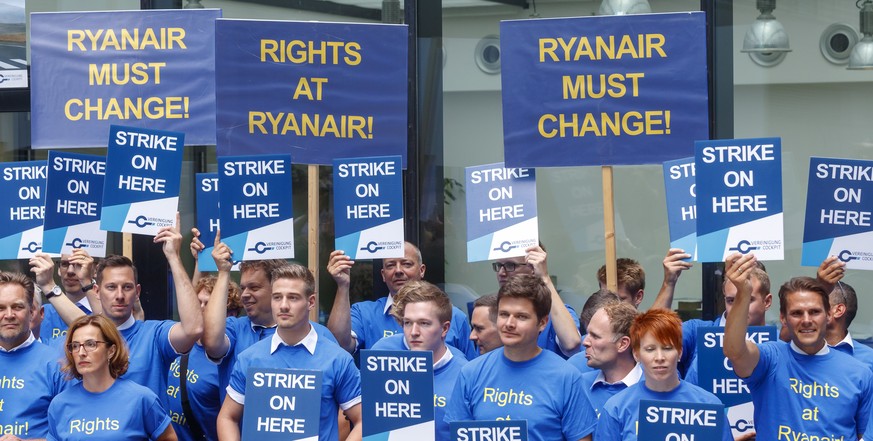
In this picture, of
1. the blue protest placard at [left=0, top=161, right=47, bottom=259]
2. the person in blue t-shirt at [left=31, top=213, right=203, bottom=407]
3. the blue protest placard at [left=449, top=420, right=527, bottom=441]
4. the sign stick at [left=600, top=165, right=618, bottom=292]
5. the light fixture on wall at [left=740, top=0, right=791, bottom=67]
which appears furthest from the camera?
the light fixture on wall at [left=740, top=0, right=791, bottom=67]

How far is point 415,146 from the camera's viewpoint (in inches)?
419

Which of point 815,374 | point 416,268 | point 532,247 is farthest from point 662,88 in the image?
point 815,374

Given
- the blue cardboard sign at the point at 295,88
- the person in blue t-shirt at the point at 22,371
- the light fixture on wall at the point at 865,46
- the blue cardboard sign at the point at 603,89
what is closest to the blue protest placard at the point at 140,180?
the blue cardboard sign at the point at 295,88

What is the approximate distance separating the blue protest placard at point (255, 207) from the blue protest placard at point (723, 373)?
247 cm

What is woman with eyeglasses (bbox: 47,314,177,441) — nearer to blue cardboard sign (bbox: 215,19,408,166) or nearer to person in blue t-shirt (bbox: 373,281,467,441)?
person in blue t-shirt (bbox: 373,281,467,441)

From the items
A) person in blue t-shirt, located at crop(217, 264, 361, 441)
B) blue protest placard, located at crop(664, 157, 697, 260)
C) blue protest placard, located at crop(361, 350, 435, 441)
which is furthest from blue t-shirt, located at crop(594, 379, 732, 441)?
blue protest placard, located at crop(664, 157, 697, 260)

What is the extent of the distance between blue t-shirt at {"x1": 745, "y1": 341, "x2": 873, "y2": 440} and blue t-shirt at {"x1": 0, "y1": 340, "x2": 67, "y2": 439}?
11.5 feet

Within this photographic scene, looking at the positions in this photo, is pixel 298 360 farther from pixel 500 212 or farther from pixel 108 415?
pixel 500 212

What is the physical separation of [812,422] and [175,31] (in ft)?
16.9

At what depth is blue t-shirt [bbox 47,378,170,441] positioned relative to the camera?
20.8 feet

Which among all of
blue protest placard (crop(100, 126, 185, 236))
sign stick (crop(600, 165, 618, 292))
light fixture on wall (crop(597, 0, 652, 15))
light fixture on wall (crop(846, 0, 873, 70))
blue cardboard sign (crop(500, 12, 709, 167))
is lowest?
sign stick (crop(600, 165, 618, 292))

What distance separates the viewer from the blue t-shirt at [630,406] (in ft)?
19.1

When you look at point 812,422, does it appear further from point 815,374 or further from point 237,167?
point 237,167

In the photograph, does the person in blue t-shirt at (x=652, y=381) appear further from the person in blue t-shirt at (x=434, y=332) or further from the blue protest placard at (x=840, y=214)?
the blue protest placard at (x=840, y=214)
